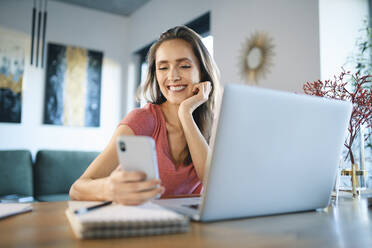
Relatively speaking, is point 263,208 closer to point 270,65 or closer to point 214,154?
point 214,154

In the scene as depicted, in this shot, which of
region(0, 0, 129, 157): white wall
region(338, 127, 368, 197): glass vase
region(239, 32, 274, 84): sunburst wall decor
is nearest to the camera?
region(338, 127, 368, 197): glass vase

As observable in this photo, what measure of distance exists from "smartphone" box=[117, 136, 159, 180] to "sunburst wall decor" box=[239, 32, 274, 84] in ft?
6.78

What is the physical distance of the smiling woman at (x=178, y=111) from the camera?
4.16 feet

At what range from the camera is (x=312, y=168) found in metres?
0.74

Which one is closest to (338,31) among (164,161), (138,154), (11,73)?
(164,161)

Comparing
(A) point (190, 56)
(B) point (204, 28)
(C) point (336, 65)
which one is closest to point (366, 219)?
(A) point (190, 56)

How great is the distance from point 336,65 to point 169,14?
7.11 ft

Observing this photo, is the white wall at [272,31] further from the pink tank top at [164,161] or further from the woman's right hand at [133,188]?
the woman's right hand at [133,188]

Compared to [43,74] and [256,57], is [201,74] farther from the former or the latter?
[43,74]

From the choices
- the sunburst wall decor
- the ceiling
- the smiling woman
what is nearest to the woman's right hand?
the smiling woman

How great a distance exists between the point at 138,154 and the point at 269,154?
269 millimetres

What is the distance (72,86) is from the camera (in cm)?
408

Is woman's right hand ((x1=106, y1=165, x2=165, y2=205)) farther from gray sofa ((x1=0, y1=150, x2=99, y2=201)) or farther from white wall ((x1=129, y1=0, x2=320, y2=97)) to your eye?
gray sofa ((x1=0, y1=150, x2=99, y2=201))

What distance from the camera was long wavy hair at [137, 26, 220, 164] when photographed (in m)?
1.45
